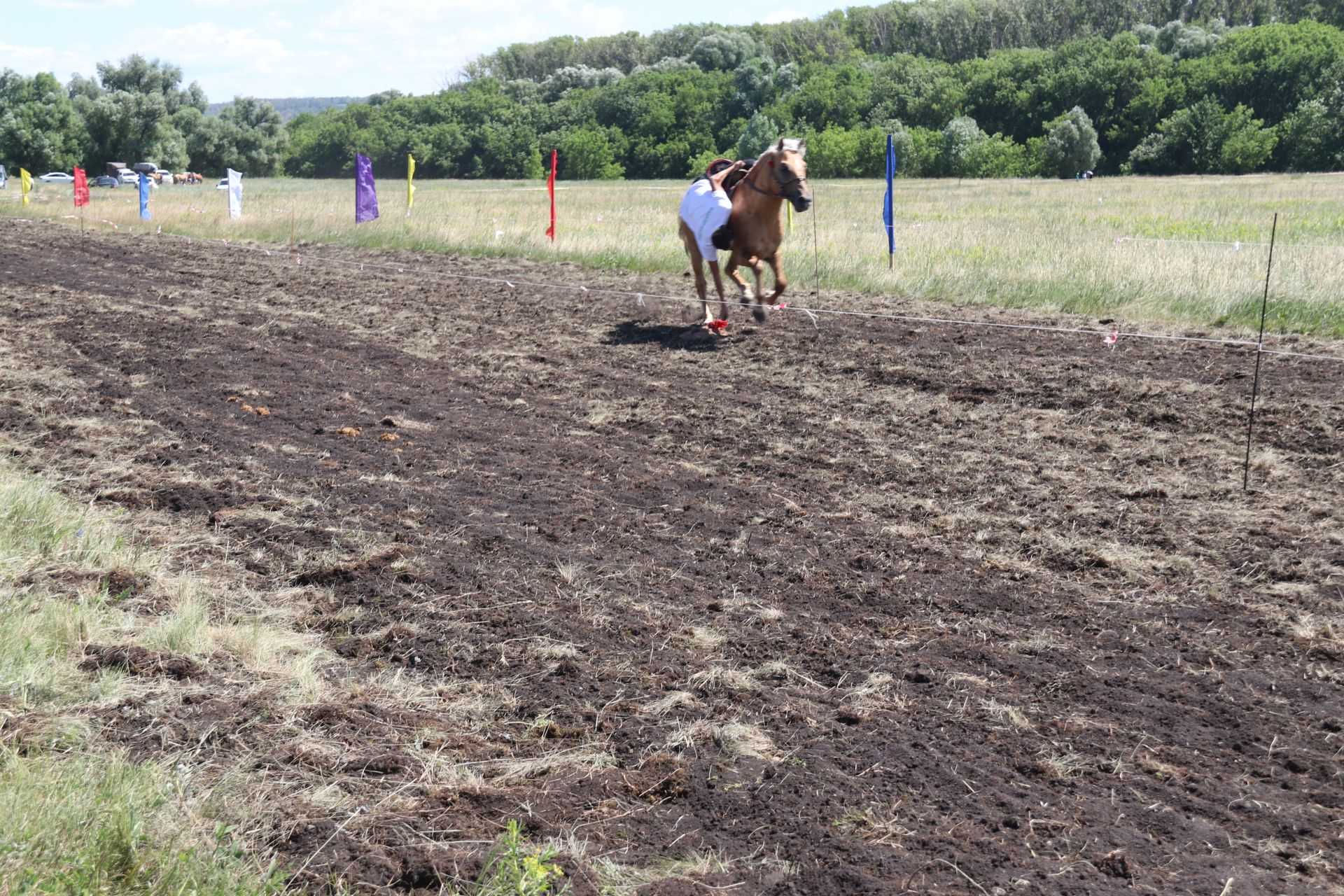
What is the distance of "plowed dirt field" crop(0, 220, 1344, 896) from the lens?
3.87 meters

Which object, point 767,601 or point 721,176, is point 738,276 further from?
point 767,601

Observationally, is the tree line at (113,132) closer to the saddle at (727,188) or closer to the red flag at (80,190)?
the red flag at (80,190)

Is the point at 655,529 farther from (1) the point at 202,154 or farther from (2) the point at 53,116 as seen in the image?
(1) the point at 202,154

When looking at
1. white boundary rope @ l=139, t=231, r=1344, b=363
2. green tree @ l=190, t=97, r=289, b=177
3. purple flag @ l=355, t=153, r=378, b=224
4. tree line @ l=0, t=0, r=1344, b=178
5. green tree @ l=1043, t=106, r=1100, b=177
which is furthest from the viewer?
green tree @ l=190, t=97, r=289, b=177

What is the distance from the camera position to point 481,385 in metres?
11.0

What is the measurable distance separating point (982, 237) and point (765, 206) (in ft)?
37.3

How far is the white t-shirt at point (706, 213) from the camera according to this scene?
13008 mm

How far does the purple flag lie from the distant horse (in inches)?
538

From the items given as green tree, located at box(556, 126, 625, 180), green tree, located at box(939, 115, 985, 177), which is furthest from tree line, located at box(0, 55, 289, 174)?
green tree, located at box(939, 115, 985, 177)

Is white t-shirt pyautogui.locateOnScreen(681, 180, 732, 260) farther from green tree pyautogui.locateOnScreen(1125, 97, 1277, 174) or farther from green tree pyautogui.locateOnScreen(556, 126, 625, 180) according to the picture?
green tree pyautogui.locateOnScreen(1125, 97, 1277, 174)

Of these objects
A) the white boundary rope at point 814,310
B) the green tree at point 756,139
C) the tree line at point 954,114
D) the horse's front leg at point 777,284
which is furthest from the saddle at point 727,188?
the tree line at point 954,114

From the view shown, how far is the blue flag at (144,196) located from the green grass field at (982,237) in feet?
1.30

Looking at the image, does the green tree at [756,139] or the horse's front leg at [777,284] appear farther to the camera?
the green tree at [756,139]

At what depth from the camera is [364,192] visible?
80.4ft
